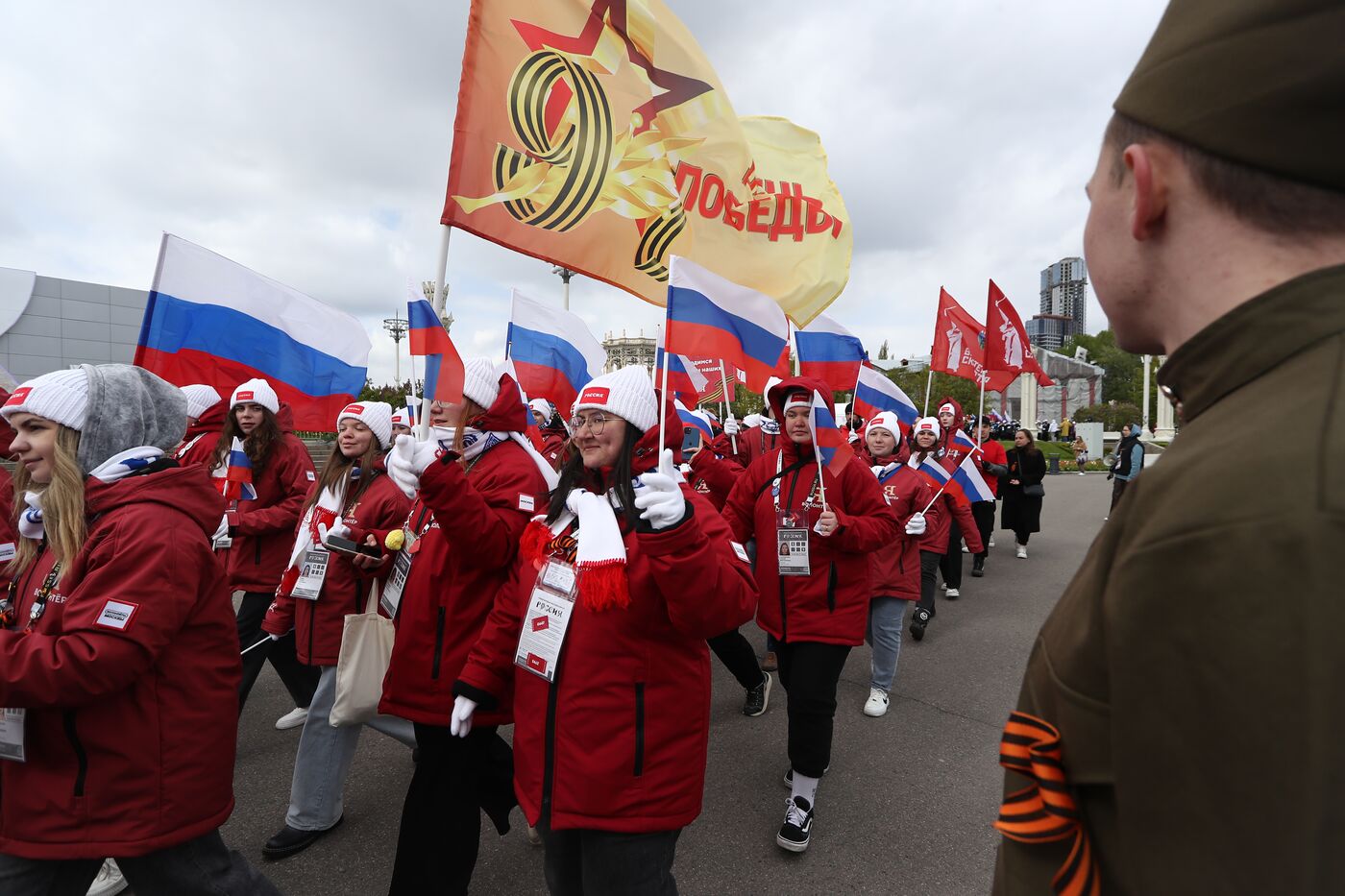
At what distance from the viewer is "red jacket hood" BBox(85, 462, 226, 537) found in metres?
2.30

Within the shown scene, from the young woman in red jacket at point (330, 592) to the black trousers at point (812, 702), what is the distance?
1974 millimetres

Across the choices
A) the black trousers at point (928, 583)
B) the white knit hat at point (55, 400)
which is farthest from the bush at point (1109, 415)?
the white knit hat at point (55, 400)

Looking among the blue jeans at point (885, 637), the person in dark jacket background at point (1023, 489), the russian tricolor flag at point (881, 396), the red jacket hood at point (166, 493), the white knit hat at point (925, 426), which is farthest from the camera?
the person in dark jacket background at point (1023, 489)

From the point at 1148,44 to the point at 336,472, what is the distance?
4.32 metres

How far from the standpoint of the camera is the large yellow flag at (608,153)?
3256mm

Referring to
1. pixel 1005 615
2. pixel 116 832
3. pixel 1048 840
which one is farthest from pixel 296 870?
pixel 1005 615

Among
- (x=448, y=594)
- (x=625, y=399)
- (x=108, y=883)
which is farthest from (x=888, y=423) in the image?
→ (x=108, y=883)

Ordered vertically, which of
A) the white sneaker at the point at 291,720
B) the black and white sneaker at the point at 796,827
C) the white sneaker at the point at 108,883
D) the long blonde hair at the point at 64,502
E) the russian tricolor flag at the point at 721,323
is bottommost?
the white sneaker at the point at 108,883

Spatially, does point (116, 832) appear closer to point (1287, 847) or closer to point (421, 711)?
point (421, 711)

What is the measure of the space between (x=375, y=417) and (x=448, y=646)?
5.79 feet

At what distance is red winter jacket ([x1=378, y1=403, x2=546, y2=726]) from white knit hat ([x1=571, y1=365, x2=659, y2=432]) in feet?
2.26

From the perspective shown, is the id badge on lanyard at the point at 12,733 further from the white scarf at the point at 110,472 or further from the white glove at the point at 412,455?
the white glove at the point at 412,455

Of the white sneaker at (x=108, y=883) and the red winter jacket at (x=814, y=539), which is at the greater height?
the red winter jacket at (x=814, y=539)

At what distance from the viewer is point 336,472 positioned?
13.8ft
